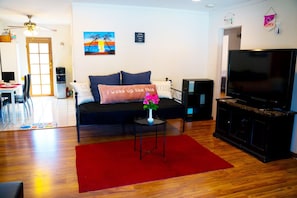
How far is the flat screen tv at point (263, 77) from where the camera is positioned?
123 inches

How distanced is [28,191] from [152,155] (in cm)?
161

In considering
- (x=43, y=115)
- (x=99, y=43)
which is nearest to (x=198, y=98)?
(x=99, y=43)

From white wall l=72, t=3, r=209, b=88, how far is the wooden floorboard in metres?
1.63

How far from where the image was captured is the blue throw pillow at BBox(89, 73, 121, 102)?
14.6 ft

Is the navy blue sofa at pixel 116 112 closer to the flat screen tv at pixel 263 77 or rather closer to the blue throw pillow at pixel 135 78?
the blue throw pillow at pixel 135 78

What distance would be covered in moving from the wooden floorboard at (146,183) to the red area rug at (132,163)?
0.35ft

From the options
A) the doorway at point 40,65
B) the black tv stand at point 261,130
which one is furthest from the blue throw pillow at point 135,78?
the doorway at point 40,65

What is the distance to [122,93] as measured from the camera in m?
4.38

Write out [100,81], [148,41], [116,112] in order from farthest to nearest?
[148,41] < [100,81] < [116,112]

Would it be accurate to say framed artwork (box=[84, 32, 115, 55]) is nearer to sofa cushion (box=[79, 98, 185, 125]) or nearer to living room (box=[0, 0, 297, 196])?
living room (box=[0, 0, 297, 196])

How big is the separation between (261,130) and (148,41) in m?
2.87

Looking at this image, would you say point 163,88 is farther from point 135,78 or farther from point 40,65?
point 40,65

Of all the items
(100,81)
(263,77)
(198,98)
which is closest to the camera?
(263,77)

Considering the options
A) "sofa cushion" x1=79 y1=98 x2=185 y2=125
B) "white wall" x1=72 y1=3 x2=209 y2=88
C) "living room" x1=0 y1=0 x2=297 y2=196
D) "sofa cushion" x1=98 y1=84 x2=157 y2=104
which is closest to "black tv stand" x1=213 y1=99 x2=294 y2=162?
"sofa cushion" x1=79 y1=98 x2=185 y2=125
